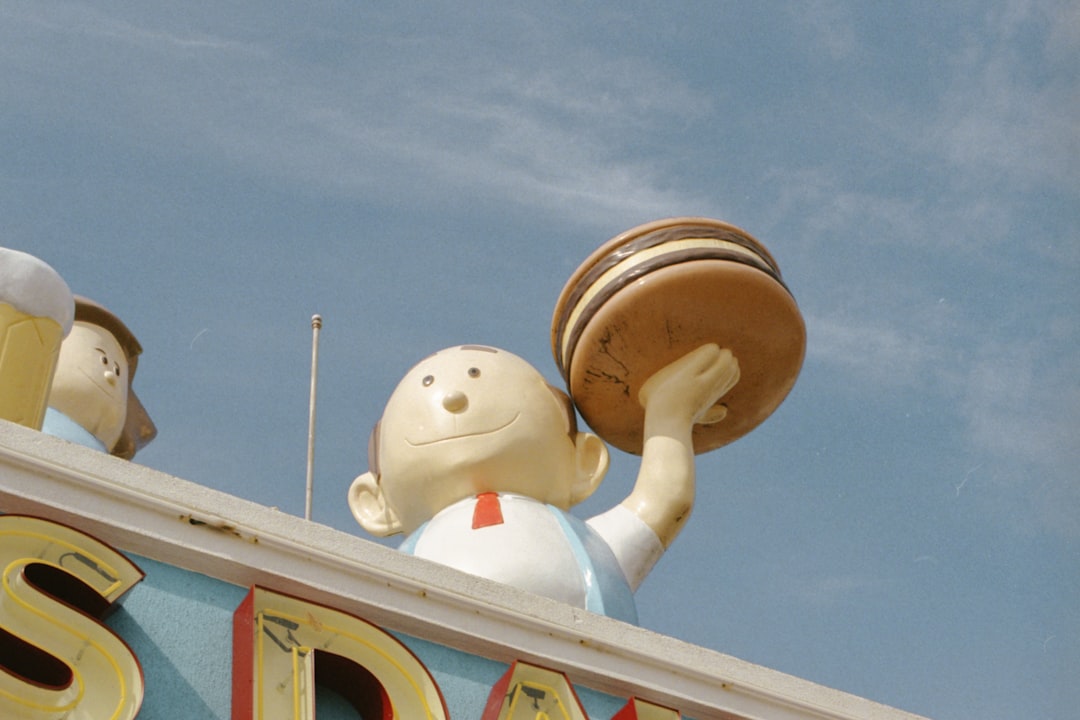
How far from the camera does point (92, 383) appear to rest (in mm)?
7855

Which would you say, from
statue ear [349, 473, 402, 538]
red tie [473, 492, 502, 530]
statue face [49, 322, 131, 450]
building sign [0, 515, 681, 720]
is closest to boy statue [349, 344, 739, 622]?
red tie [473, 492, 502, 530]

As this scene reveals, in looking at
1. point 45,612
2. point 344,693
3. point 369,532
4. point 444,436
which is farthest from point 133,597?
point 369,532

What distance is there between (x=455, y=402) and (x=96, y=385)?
68.3 inches

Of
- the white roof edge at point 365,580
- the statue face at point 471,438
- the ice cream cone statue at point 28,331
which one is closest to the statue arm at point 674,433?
the statue face at point 471,438

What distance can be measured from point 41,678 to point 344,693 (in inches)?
34.1

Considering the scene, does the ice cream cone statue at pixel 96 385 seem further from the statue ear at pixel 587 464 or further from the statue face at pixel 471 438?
the statue ear at pixel 587 464

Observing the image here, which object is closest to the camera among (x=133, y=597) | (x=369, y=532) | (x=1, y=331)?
(x=133, y=597)

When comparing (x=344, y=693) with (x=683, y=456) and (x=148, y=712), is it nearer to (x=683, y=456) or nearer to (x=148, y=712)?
(x=148, y=712)

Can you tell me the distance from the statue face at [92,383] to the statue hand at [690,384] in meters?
2.39

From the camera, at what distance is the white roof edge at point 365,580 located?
4828mm

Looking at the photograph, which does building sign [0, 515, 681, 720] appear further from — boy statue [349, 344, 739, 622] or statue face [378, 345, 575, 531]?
statue face [378, 345, 575, 531]

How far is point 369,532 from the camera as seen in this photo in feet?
25.8

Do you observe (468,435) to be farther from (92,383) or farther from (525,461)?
(92,383)

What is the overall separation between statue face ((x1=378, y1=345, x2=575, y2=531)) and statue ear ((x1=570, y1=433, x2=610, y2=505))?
0.06 metres
